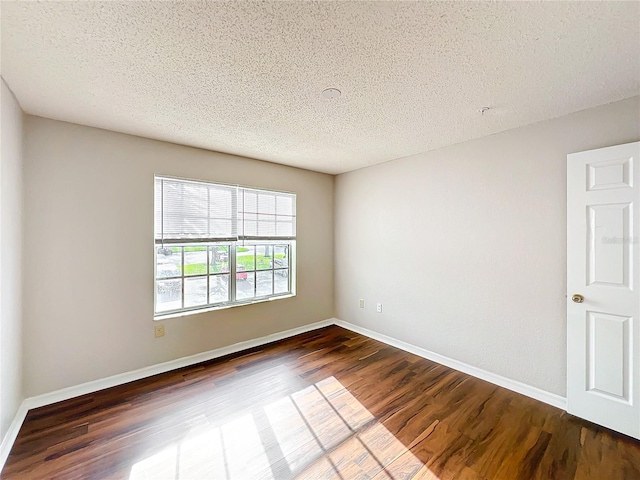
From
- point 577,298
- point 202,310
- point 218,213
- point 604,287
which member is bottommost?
point 202,310

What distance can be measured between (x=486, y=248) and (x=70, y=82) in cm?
361

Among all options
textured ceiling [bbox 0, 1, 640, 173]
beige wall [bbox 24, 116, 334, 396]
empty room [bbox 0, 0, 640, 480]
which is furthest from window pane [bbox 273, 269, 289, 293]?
textured ceiling [bbox 0, 1, 640, 173]

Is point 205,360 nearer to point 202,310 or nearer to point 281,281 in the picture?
point 202,310

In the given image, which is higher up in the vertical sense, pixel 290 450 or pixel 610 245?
pixel 610 245

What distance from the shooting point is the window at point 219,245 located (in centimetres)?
287

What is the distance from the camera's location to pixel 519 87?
1.82 m

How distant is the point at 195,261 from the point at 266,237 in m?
0.94

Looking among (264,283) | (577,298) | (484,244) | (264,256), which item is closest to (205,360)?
(264,283)

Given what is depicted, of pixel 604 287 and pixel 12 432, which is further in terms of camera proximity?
pixel 604 287

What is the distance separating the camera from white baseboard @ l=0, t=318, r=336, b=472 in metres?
1.86

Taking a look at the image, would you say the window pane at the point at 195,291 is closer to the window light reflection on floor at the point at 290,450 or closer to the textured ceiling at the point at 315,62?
the window light reflection on floor at the point at 290,450

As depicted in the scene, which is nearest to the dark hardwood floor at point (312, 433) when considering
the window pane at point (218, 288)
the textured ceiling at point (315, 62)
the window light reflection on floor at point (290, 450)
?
the window light reflection on floor at point (290, 450)

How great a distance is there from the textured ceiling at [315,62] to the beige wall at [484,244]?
0.26m

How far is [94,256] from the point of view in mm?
2461
